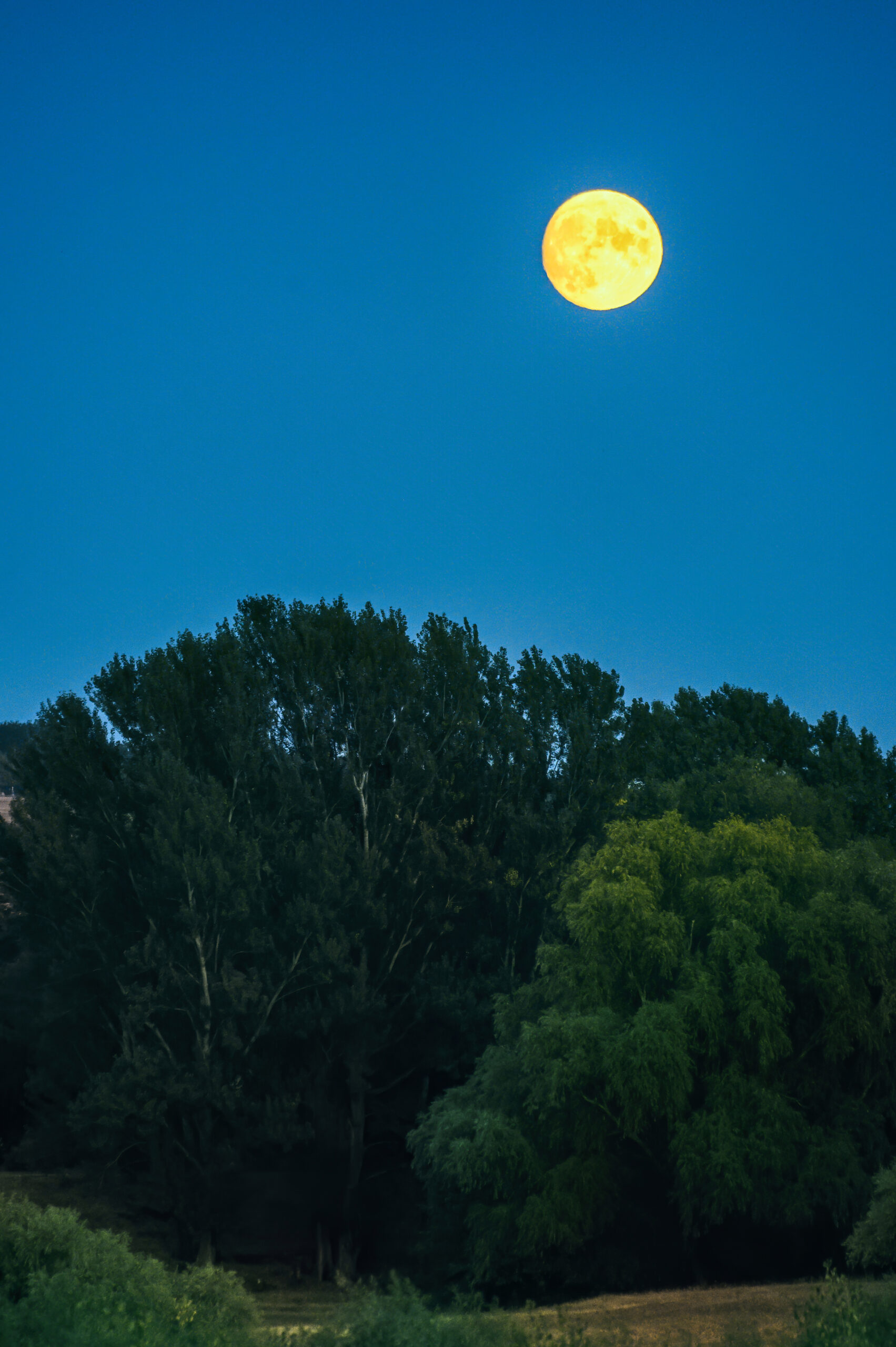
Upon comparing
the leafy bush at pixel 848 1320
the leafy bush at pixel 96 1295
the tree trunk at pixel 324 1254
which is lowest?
the tree trunk at pixel 324 1254

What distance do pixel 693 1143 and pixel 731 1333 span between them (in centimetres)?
901

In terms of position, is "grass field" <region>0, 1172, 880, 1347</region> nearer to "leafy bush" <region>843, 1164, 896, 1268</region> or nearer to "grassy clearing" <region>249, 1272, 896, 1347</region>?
"grassy clearing" <region>249, 1272, 896, 1347</region>

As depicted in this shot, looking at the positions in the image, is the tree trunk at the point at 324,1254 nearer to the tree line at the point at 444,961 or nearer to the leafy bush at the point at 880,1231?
the tree line at the point at 444,961

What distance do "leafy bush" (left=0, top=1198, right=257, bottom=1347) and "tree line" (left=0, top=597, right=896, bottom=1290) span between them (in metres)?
9.88

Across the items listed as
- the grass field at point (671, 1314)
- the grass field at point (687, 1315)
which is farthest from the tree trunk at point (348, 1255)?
the grass field at point (687, 1315)

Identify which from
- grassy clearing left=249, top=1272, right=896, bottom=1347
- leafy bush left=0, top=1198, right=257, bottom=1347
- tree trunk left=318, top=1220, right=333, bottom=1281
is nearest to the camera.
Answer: leafy bush left=0, top=1198, right=257, bottom=1347

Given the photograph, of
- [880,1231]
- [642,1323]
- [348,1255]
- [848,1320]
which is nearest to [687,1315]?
[642,1323]

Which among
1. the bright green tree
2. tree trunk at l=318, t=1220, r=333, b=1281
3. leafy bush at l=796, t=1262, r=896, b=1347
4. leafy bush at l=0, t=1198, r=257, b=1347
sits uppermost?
the bright green tree

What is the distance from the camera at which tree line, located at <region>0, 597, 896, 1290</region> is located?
2427 centimetres

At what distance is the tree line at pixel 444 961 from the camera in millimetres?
24266

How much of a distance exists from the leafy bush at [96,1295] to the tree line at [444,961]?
9.88 m

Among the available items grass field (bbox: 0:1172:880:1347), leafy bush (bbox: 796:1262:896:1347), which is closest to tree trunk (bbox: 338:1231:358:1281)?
grass field (bbox: 0:1172:880:1347)

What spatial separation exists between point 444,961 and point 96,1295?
802 inches

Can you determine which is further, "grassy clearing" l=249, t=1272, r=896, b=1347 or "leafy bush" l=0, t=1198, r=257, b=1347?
"grassy clearing" l=249, t=1272, r=896, b=1347
